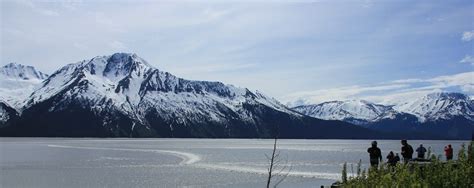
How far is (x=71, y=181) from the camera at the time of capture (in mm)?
66875

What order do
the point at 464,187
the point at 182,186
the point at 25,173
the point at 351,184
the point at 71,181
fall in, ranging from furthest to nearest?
the point at 25,173
the point at 71,181
the point at 182,186
the point at 351,184
the point at 464,187

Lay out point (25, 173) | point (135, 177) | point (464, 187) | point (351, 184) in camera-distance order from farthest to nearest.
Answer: point (25, 173) → point (135, 177) → point (351, 184) → point (464, 187)

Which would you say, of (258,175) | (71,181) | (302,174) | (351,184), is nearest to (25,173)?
(71,181)

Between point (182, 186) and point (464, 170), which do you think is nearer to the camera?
point (464, 170)

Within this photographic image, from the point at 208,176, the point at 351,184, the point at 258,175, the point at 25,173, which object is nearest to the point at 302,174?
the point at 258,175

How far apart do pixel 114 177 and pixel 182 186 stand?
45.4 ft

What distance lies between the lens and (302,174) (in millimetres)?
74250

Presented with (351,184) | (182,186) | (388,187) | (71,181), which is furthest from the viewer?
(71,181)

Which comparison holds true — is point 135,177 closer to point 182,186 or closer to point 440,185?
point 182,186

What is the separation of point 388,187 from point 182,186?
5009cm

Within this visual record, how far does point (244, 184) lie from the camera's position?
61.7 meters

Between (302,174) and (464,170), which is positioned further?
(302,174)

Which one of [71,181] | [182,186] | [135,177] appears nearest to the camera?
[182,186]

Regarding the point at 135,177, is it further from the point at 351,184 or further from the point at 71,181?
the point at 351,184
